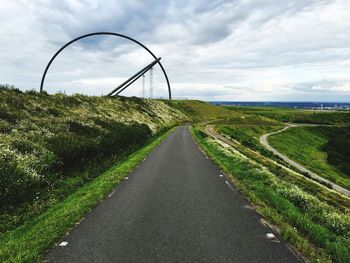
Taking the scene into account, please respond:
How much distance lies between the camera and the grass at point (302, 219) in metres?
7.64

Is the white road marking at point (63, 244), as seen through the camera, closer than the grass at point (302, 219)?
No

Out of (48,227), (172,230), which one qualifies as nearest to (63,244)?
(48,227)

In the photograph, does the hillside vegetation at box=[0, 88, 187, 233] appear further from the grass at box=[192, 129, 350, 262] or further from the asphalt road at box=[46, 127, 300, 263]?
the grass at box=[192, 129, 350, 262]

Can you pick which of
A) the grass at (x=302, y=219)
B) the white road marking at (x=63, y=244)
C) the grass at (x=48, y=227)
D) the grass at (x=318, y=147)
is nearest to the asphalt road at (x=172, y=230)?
the white road marking at (x=63, y=244)

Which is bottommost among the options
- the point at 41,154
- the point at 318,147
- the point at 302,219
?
the point at 318,147

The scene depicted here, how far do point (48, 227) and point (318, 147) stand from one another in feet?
291

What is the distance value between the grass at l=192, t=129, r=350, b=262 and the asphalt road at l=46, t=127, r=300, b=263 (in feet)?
1.60

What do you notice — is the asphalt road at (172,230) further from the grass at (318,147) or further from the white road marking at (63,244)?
the grass at (318,147)

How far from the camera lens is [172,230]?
8.78 meters

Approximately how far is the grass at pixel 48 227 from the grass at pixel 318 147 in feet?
165

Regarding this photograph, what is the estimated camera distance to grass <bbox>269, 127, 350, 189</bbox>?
Answer: 6228cm

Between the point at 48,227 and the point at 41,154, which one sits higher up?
the point at 41,154

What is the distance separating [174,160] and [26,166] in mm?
11219

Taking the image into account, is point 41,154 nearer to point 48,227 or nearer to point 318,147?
point 48,227
